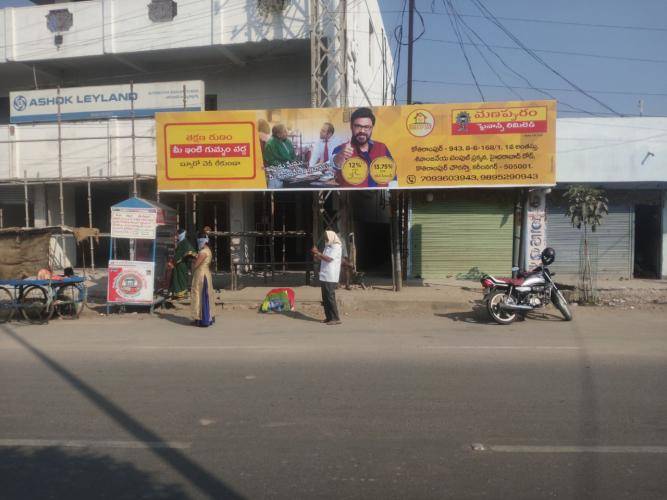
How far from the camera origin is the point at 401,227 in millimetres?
15258

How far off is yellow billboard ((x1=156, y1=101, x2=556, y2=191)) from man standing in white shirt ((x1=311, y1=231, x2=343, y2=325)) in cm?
284

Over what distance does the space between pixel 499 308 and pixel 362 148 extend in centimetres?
473

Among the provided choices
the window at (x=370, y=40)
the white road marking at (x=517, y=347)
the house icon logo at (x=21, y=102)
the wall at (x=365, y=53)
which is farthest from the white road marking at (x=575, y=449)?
the window at (x=370, y=40)

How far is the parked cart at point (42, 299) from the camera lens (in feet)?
33.9

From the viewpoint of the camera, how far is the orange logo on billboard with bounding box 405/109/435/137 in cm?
1212

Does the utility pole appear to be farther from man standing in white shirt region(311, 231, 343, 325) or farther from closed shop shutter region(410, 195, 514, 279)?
man standing in white shirt region(311, 231, 343, 325)

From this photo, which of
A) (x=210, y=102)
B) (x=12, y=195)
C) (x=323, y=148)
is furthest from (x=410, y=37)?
(x=12, y=195)

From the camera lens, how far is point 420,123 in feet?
39.9

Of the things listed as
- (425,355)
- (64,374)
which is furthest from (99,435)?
(425,355)

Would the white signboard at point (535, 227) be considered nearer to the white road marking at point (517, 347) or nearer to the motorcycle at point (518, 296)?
the motorcycle at point (518, 296)

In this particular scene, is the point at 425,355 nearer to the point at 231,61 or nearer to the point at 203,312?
the point at 203,312

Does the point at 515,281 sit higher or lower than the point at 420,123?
lower

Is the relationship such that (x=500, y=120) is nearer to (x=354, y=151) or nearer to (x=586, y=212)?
(x=586, y=212)

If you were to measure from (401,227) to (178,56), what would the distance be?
9.50m
